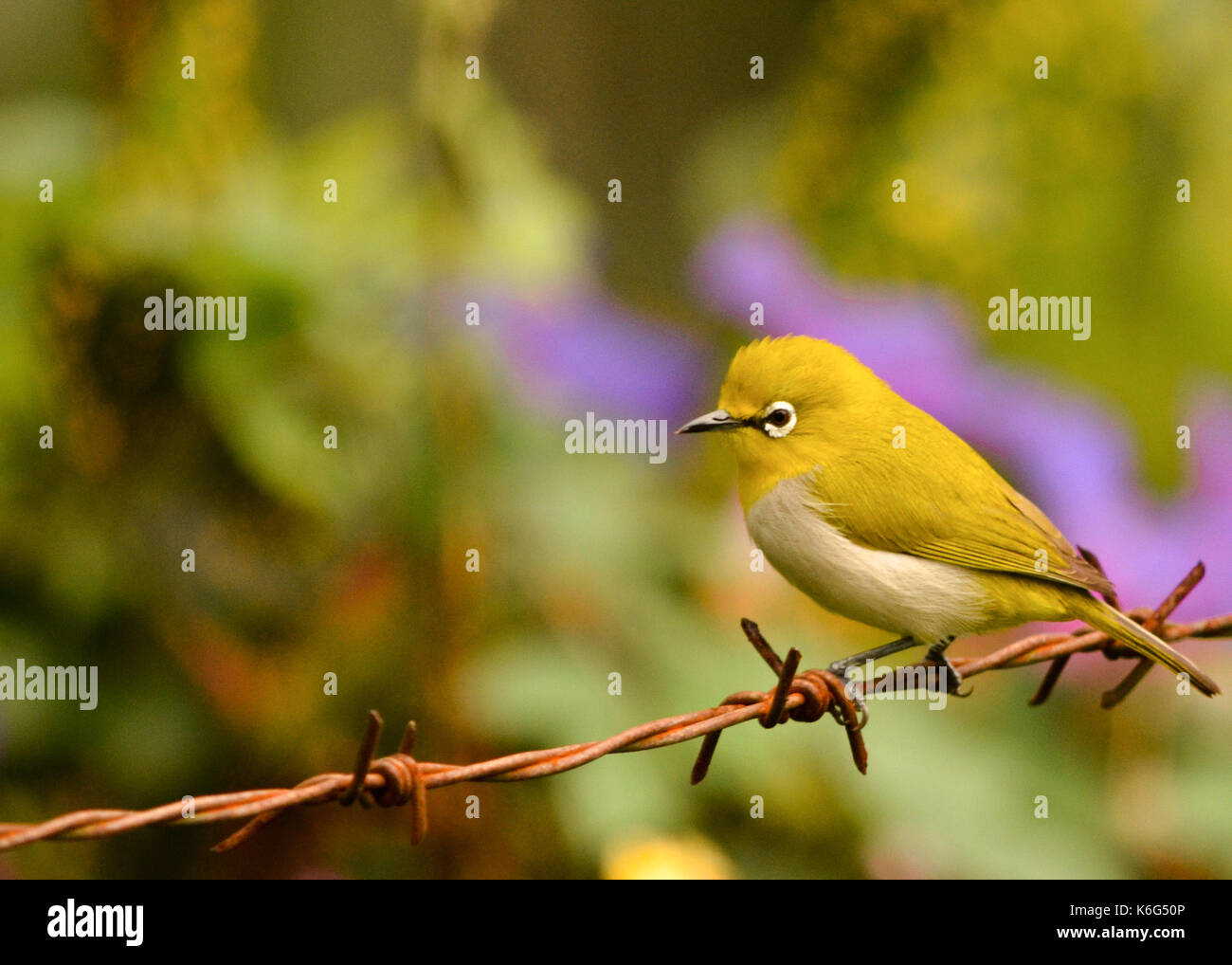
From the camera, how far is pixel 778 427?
1.54 metres

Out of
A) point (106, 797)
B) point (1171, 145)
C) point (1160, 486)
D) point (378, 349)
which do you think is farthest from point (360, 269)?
point (1171, 145)

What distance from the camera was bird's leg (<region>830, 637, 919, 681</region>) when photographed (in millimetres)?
1569

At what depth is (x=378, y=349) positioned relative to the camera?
7.98 ft

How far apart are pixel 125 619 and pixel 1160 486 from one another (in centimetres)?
259

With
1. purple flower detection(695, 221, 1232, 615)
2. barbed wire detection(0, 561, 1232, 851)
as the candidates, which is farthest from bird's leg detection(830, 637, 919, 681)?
purple flower detection(695, 221, 1232, 615)

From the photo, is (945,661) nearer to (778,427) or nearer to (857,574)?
(857,574)

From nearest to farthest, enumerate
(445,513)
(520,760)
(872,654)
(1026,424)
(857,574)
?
(520,760)
(857,574)
(872,654)
(445,513)
(1026,424)

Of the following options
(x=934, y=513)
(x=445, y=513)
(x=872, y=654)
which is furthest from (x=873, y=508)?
(x=445, y=513)

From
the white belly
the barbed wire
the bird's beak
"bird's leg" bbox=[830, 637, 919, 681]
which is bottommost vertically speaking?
the barbed wire

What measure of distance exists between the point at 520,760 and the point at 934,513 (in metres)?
0.61

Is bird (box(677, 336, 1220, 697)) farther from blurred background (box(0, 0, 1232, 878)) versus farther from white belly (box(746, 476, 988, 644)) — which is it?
blurred background (box(0, 0, 1232, 878))

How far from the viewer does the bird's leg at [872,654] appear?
157 centimetres

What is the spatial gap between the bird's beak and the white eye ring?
30 millimetres

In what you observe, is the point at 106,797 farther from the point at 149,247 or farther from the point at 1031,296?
the point at 1031,296
